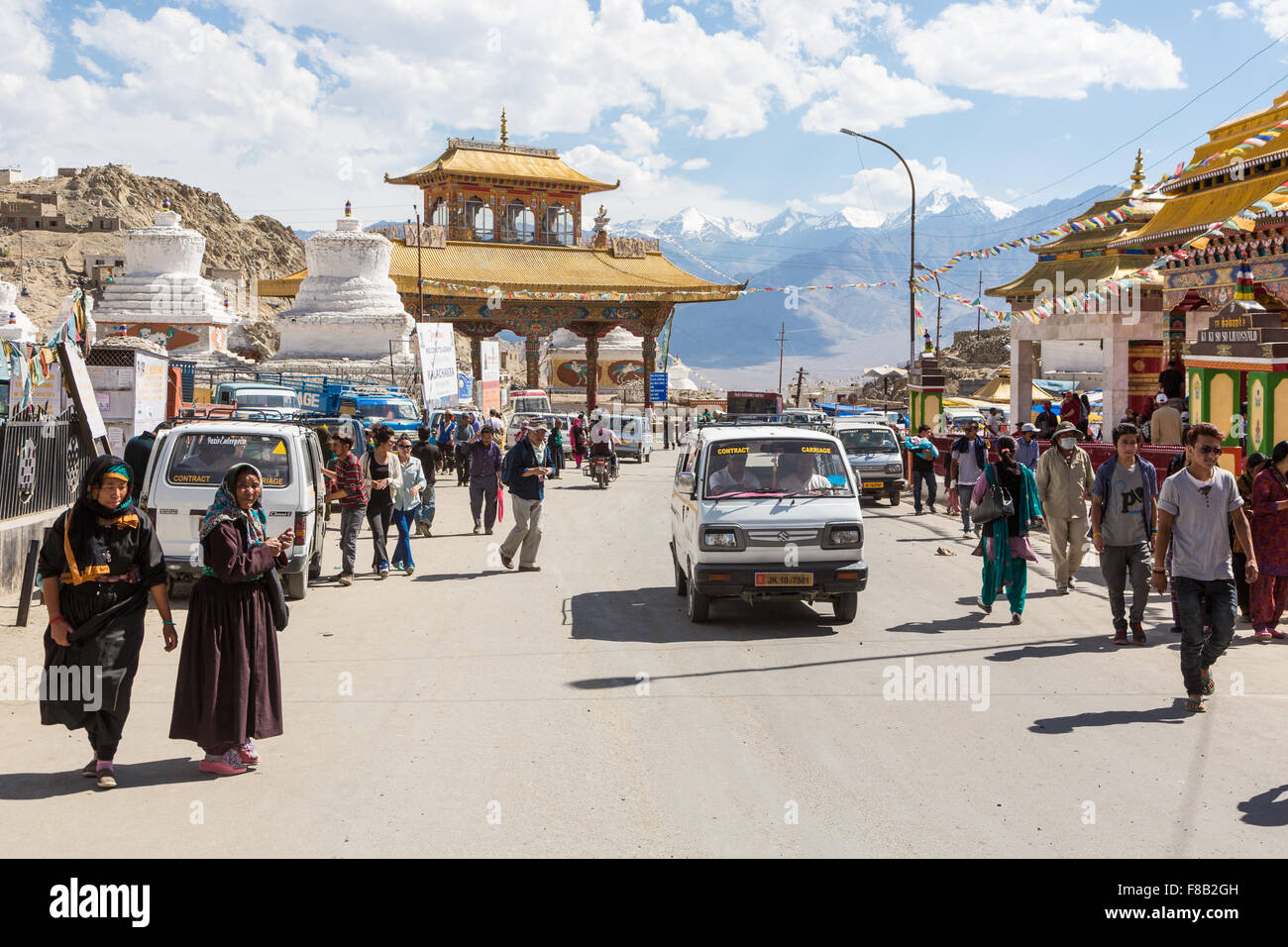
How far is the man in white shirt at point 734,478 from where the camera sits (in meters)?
12.2

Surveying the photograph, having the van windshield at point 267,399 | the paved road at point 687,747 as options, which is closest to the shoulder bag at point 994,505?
the paved road at point 687,747

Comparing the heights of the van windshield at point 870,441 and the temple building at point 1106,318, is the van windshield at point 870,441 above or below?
below

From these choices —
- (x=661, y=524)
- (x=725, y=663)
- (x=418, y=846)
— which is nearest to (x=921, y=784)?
(x=418, y=846)

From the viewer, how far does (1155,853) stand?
5.70 meters

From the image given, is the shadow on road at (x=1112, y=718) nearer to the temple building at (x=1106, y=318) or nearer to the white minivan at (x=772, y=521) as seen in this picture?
the white minivan at (x=772, y=521)

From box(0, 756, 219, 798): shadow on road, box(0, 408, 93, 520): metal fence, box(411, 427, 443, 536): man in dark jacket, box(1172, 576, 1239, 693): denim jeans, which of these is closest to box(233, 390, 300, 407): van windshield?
box(411, 427, 443, 536): man in dark jacket

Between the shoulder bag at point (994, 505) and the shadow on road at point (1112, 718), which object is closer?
the shadow on road at point (1112, 718)

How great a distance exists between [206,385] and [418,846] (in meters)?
37.8

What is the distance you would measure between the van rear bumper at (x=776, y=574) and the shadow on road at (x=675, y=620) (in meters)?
0.39

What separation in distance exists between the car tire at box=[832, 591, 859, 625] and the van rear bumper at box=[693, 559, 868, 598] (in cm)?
27

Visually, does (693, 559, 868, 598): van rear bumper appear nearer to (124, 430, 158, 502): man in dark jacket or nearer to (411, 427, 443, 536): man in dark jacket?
(124, 430, 158, 502): man in dark jacket

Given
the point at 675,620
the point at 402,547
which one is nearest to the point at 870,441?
the point at 402,547

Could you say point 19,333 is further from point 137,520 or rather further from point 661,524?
point 137,520

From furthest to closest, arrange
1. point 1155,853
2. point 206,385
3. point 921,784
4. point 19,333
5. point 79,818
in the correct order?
point 206,385
point 19,333
point 921,784
point 79,818
point 1155,853
